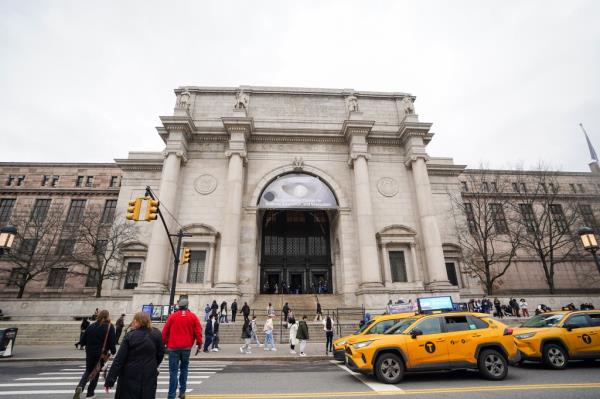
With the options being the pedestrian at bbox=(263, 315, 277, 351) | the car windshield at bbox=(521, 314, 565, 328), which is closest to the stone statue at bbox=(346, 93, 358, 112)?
→ the pedestrian at bbox=(263, 315, 277, 351)

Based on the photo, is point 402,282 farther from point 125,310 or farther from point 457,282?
point 125,310

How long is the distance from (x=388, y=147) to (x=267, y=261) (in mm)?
17359

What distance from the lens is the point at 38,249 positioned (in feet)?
100

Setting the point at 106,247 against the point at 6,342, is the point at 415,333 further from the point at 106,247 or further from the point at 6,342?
the point at 106,247

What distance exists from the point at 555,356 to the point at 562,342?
49 centimetres

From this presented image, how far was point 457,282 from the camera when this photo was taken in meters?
29.1

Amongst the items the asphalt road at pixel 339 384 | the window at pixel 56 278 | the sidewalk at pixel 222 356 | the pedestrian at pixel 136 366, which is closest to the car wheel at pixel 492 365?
the asphalt road at pixel 339 384

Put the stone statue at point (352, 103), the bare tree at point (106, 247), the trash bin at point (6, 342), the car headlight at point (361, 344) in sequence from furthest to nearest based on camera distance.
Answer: the stone statue at point (352, 103), the bare tree at point (106, 247), the trash bin at point (6, 342), the car headlight at point (361, 344)

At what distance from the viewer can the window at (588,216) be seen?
31.1m

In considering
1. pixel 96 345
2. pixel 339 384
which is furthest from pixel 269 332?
pixel 96 345

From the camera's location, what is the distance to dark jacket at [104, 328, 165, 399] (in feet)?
13.5

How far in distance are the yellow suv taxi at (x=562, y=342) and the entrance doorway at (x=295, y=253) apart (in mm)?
20574

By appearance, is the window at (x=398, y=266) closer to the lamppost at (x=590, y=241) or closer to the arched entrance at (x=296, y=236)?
the arched entrance at (x=296, y=236)

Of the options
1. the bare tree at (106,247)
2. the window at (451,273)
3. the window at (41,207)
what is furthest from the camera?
the window at (41,207)
